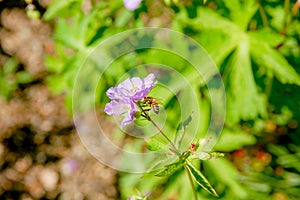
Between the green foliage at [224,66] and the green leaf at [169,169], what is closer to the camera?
the green leaf at [169,169]

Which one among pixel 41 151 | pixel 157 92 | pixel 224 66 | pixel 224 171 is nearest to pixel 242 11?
pixel 224 66

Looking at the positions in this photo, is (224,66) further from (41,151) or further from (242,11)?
(41,151)

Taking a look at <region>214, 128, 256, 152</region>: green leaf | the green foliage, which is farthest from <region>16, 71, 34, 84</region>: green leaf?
<region>214, 128, 256, 152</region>: green leaf

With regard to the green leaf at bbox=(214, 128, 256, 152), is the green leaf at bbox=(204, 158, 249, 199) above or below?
below

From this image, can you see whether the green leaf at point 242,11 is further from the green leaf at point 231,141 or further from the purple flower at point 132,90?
the purple flower at point 132,90

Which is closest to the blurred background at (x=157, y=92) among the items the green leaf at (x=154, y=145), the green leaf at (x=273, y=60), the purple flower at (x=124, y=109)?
the green leaf at (x=273, y=60)

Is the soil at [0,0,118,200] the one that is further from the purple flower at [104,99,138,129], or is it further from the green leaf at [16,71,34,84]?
the purple flower at [104,99,138,129]

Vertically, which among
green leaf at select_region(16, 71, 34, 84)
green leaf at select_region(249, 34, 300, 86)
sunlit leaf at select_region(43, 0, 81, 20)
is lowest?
green leaf at select_region(16, 71, 34, 84)
